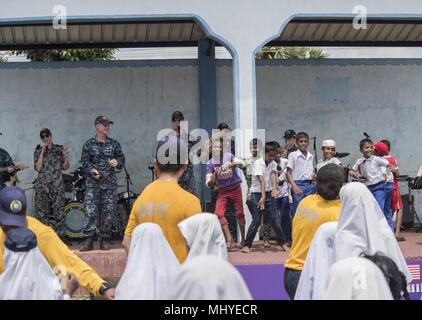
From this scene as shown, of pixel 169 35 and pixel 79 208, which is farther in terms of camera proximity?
pixel 169 35

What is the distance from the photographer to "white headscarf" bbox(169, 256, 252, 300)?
8.77ft

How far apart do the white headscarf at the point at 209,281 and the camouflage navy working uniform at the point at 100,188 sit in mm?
6773

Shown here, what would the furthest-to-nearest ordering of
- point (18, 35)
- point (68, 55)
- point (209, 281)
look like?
point (68, 55)
point (18, 35)
point (209, 281)

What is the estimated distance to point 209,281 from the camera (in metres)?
2.66

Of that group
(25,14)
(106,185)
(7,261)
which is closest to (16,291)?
(7,261)

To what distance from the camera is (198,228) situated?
4531 mm

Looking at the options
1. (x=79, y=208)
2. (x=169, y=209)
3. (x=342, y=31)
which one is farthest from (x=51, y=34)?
(x=169, y=209)

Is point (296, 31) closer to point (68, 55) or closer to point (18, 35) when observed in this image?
point (18, 35)

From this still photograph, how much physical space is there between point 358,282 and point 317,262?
1.29 metres

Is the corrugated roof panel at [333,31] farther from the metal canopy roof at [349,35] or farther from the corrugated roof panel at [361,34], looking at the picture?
the corrugated roof panel at [361,34]

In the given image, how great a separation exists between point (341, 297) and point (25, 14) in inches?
324

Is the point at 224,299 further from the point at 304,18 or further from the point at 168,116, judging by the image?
the point at 168,116

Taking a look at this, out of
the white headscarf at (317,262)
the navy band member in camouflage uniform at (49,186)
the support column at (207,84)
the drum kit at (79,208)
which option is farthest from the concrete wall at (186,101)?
the white headscarf at (317,262)

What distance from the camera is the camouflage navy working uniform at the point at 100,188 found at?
943 centimetres
